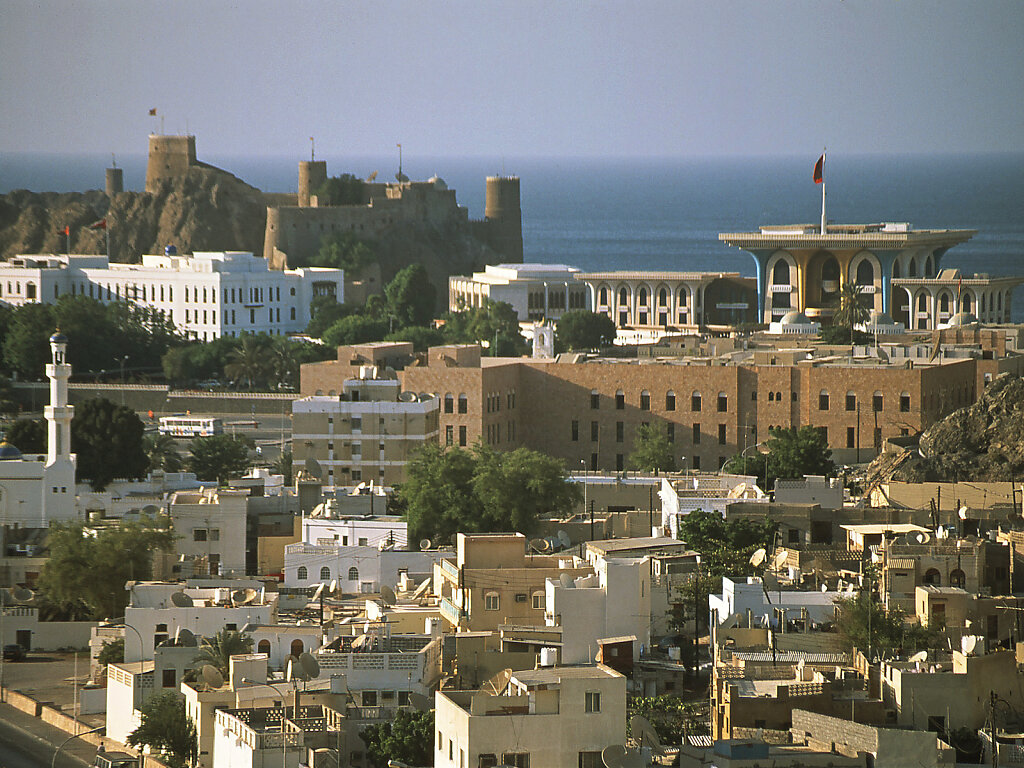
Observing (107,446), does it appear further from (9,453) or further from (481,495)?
(481,495)

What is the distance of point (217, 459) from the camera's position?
57.7 metres

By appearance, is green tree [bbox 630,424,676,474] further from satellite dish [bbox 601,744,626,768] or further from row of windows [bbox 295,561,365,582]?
satellite dish [bbox 601,744,626,768]

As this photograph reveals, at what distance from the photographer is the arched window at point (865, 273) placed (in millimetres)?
94250

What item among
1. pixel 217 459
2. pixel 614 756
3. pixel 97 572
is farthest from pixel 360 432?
pixel 614 756

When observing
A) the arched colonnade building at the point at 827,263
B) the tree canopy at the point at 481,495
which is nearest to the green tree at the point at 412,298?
the arched colonnade building at the point at 827,263

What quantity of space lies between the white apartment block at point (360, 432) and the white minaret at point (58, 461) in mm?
7137

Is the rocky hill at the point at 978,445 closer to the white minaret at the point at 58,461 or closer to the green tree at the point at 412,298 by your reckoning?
the white minaret at the point at 58,461

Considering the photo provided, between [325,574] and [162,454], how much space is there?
18877mm

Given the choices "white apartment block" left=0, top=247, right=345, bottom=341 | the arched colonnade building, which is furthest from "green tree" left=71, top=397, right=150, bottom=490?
the arched colonnade building

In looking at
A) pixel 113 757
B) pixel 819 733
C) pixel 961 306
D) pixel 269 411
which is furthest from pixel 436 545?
pixel 961 306

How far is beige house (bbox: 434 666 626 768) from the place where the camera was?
971 inches

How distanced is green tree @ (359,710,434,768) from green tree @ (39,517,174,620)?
13.1 meters

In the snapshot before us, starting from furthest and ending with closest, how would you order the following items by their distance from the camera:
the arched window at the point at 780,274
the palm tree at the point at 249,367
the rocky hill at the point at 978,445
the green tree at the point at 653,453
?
the arched window at the point at 780,274, the palm tree at the point at 249,367, the green tree at the point at 653,453, the rocky hill at the point at 978,445

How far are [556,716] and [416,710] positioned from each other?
3262 mm
